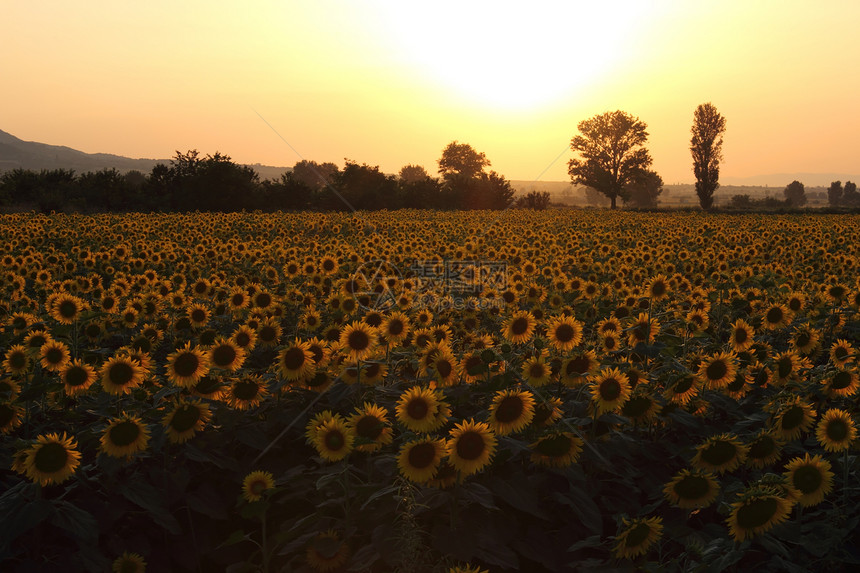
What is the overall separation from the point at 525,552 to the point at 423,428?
99 cm

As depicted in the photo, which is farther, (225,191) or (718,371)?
(225,191)

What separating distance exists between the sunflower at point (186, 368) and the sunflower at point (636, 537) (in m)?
3.32

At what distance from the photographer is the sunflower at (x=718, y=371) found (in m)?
4.96

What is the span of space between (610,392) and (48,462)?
366 cm

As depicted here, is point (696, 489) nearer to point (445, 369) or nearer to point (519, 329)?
point (445, 369)

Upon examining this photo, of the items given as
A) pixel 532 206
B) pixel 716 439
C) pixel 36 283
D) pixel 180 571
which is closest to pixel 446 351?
pixel 716 439

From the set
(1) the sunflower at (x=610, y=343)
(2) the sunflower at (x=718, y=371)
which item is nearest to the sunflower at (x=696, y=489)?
(2) the sunflower at (x=718, y=371)

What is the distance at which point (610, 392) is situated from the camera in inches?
164

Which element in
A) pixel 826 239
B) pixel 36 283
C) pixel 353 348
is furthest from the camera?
pixel 826 239

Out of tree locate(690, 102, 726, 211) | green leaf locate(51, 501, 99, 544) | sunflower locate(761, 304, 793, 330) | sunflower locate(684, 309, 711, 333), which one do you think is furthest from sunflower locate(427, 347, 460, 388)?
tree locate(690, 102, 726, 211)

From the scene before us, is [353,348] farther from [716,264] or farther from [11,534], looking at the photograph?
[716,264]

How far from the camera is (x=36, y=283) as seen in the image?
429 inches

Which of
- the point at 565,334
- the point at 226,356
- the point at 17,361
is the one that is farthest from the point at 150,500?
the point at 565,334

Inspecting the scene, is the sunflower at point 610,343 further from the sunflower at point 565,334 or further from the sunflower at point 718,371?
the sunflower at point 718,371
